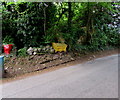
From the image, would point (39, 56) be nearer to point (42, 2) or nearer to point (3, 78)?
point (3, 78)

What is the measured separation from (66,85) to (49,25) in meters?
4.41

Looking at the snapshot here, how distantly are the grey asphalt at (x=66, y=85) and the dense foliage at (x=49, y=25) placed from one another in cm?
266

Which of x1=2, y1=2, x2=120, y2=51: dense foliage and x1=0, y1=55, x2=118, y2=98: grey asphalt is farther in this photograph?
x1=2, y1=2, x2=120, y2=51: dense foliage

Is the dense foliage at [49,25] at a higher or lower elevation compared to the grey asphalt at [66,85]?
higher

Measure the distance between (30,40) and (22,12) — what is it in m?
1.54

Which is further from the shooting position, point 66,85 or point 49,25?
point 49,25

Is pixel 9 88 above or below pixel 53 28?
below

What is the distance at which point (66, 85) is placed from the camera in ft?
10.1

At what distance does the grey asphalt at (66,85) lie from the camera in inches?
104

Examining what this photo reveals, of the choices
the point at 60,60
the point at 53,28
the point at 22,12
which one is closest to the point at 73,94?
the point at 60,60

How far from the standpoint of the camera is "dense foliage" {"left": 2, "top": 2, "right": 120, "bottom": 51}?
5.92 meters

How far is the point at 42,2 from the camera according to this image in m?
6.12

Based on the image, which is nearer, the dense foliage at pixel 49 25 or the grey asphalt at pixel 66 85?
the grey asphalt at pixel 66 85

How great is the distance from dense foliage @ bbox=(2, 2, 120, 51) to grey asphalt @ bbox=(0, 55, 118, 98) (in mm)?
2664
